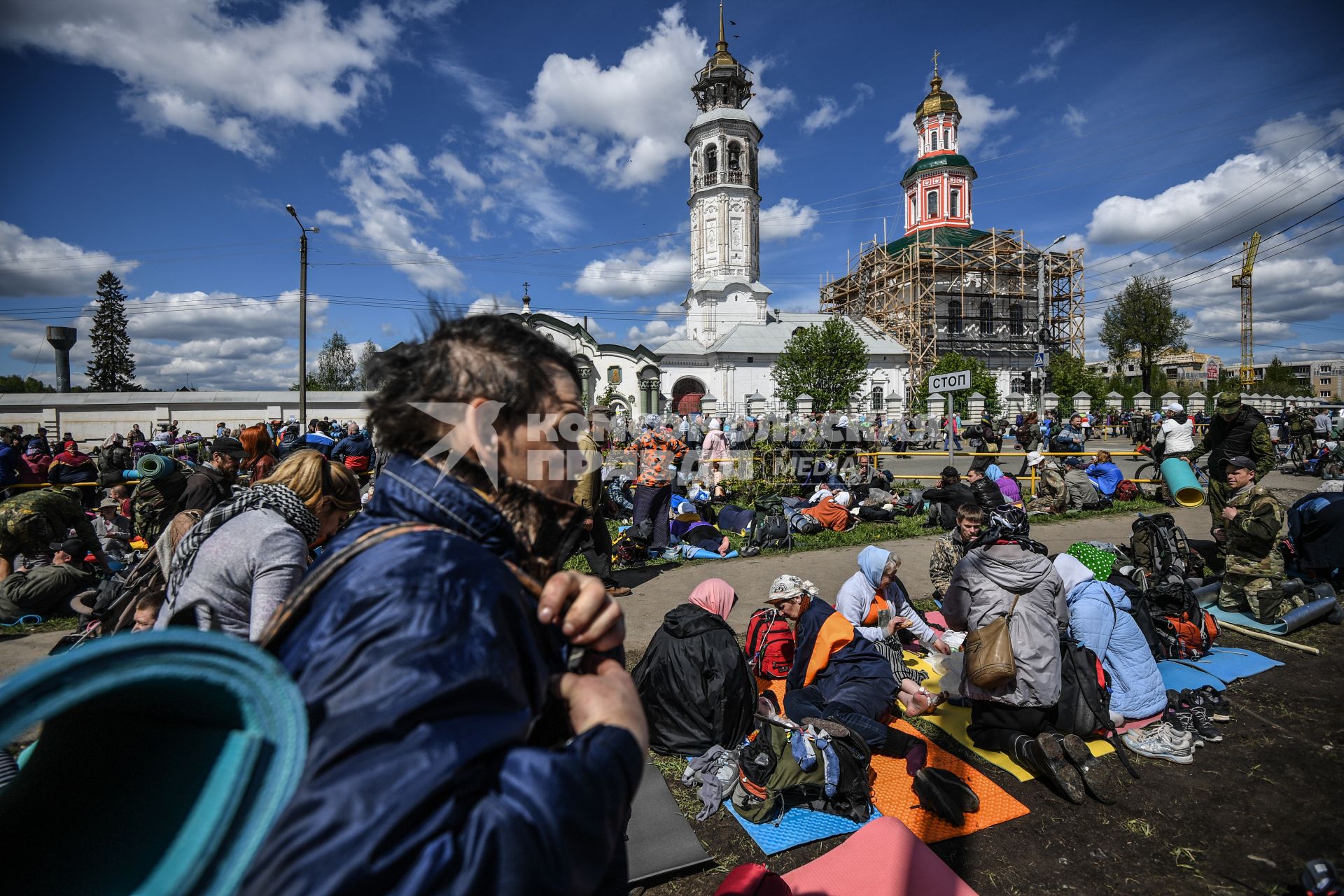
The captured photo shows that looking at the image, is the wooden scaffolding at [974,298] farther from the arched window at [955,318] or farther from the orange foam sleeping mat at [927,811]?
the orange foam sleeping mat at [927,811]

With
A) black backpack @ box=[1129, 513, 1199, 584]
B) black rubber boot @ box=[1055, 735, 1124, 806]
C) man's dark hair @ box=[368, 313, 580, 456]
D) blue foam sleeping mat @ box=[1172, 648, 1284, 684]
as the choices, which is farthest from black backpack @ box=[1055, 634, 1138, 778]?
man's dark hair @ box=[368, 313, 580, 456]

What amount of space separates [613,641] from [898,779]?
354cm

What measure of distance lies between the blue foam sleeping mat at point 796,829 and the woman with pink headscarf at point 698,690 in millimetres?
525

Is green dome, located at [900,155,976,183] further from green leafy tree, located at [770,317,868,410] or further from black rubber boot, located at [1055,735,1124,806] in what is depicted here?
black rubber boot, located at [1055,735,1124,806]

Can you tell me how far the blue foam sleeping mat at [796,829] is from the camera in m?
3.23

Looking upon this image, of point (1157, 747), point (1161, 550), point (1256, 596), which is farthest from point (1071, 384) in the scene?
point (1157, 747)

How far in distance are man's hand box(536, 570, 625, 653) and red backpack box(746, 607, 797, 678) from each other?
161 inches

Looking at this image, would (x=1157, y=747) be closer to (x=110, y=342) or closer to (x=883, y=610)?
(x=883, y=610)

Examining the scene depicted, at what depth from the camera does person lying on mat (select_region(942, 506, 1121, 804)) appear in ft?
11.9

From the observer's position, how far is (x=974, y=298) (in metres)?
51.0

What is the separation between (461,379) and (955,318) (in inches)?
2179

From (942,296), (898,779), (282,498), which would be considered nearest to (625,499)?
(898,779)

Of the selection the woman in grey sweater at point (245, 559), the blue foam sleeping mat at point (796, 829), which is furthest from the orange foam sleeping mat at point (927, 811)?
the woman in grey sweater at point (245, 559)

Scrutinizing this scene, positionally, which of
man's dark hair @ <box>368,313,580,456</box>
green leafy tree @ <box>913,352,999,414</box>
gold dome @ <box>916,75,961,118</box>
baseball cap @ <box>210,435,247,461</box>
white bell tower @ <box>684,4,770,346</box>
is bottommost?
baseball cap @ <box>210,435,247,461</box>
